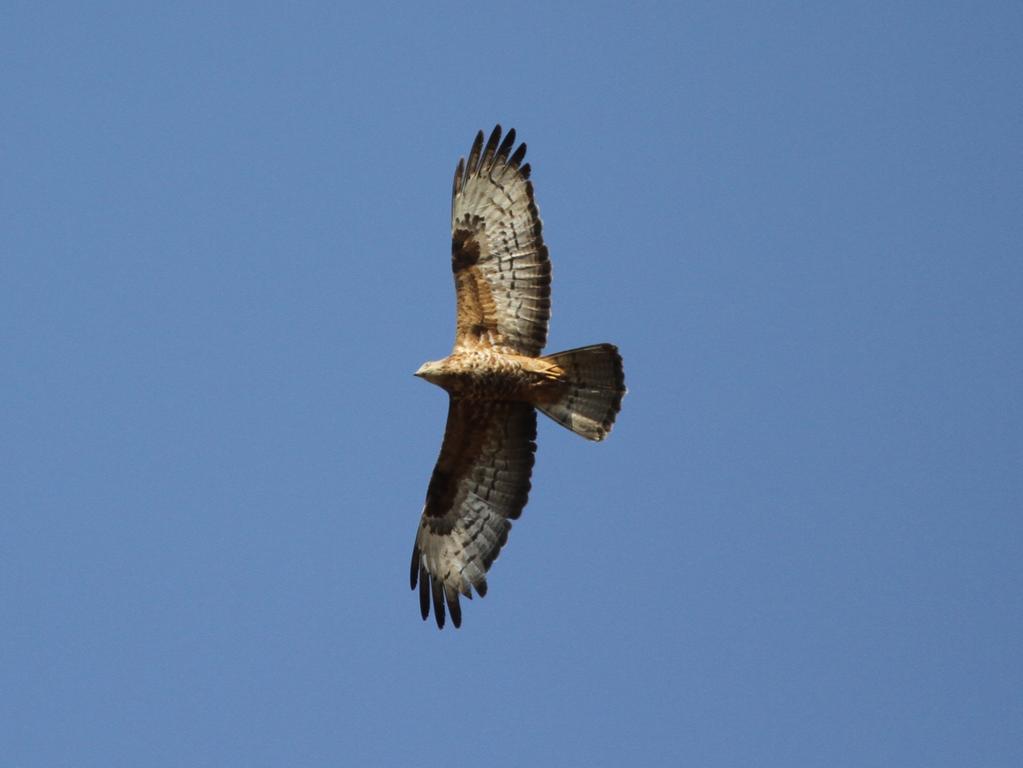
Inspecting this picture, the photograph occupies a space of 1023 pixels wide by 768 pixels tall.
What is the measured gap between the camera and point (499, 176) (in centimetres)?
1062

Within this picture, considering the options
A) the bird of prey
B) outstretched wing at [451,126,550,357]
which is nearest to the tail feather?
the bird of prey

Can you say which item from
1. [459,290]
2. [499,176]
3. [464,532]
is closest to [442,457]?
[464,532]

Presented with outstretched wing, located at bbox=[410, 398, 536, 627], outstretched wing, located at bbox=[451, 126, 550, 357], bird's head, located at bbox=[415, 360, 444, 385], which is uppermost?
outstretched wing, located at bbox=[451, 126, 550, 357]

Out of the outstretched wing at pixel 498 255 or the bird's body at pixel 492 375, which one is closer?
the bird's body at pixel 492 375

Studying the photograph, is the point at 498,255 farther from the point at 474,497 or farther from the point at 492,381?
the point at 474,497

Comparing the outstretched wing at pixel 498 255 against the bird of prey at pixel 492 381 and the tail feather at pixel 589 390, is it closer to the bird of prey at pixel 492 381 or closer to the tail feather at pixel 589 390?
the bird of prey at pixel 492 381

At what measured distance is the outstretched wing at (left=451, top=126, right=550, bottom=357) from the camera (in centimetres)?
1033

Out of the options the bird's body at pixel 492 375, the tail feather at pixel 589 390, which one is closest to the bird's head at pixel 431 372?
the bird's body at pixel 492 375

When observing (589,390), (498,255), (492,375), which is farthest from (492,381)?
(498,255)

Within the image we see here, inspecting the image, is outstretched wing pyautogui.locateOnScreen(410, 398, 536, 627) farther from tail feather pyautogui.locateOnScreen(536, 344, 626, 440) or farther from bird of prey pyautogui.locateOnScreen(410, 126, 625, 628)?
tail feather pyautogui.locateOnScreen(536, 344, 626, 440)

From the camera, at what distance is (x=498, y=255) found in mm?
10453

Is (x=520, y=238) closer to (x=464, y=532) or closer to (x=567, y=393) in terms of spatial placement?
(x=567, y=393)

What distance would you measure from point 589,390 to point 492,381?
737 mm

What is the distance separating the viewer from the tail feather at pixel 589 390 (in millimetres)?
10148
